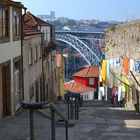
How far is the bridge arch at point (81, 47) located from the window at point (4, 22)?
7148 centimetres

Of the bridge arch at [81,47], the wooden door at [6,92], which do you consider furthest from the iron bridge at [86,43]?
the wooden door at [6,92]

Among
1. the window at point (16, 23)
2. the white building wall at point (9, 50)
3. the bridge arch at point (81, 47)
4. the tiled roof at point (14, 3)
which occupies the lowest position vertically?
the bridge arch at point (81, 47)

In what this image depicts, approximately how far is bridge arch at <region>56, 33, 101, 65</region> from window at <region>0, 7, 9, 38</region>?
71.5 metres

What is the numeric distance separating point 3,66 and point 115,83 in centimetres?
1394

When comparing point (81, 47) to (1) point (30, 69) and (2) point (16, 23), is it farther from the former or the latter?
(2) point (16, 23)

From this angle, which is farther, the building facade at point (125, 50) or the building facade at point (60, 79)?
the building facade at point (60, 79)

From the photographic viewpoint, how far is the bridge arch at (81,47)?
295 ft

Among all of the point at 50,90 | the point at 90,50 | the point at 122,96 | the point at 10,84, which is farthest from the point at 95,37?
the point at 10,84

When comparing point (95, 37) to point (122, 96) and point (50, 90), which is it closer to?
point (50, 90)

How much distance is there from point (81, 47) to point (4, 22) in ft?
258

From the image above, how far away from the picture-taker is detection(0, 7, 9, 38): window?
1542 centimetres

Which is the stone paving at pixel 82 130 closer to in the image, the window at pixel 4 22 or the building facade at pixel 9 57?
the building facade at pixel 9 57

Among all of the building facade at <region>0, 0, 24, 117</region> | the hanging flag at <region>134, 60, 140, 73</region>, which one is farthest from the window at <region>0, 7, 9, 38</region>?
the hanging flag at <region>134, 60, 140, 73</region>

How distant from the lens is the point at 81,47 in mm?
94688
